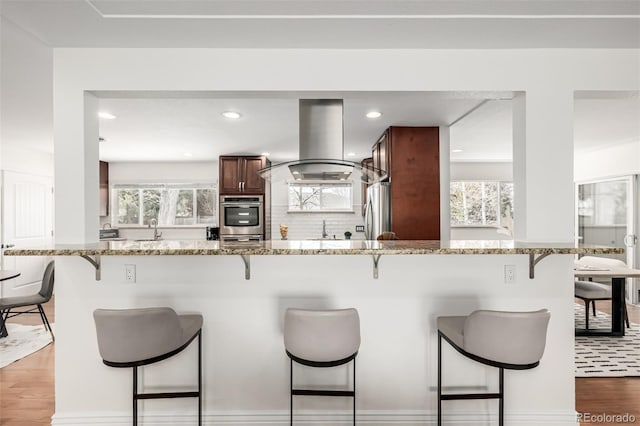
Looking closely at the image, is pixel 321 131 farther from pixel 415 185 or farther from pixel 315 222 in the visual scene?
pixel 315 222

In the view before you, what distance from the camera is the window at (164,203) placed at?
20.7 feet

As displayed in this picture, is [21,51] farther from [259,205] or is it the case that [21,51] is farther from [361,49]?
[259,205]

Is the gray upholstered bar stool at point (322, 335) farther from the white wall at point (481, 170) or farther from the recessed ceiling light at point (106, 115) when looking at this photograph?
the white wall at point (481, 170)

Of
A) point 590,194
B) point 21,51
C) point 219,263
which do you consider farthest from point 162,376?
point 590,194

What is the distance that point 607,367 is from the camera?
2934mm

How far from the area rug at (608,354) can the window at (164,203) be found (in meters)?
5.56

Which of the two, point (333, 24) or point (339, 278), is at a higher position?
point (333, 24)

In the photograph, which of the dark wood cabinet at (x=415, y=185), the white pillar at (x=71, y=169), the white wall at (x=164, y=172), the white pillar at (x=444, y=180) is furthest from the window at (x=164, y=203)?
the white pillar at (x=71, y=169)

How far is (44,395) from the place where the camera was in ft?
8.29

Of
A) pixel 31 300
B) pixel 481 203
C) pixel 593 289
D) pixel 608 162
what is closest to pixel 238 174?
pixel 31 300

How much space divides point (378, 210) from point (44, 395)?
333 centimetres

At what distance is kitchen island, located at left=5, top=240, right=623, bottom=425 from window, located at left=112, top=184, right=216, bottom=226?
14.2 ft

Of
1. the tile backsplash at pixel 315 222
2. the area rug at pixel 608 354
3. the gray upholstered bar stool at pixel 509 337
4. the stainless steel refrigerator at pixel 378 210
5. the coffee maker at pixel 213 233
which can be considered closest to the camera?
the gray upholstered bar stool at pixel 509 337

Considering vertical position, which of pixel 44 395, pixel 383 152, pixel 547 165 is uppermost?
pixel 383 152
